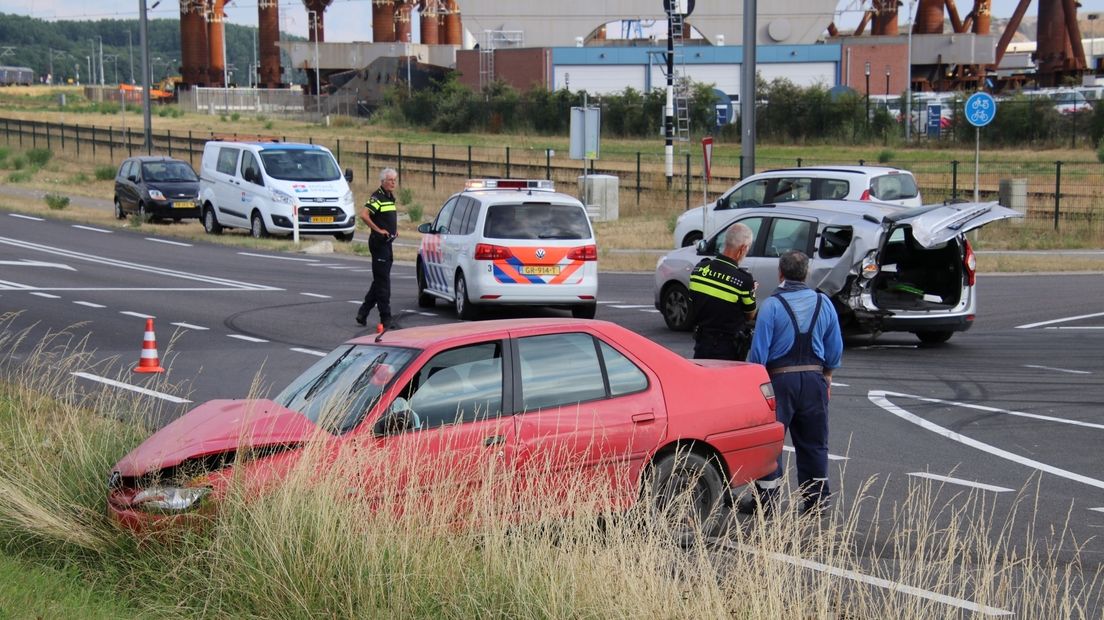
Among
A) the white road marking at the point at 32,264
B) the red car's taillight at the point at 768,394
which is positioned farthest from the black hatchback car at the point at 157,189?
the red car's taillight at the point at 768,394

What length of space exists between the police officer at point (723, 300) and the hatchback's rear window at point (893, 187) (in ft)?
41.7

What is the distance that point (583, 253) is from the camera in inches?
685

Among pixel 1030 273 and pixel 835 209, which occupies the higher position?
pixel 835 209

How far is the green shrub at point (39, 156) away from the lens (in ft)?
192

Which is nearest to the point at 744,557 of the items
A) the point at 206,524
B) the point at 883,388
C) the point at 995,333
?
the point at 206,524

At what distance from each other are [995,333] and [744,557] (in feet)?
40.7

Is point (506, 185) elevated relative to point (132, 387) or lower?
elevated

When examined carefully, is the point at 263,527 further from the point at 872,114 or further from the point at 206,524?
the point at 872,114

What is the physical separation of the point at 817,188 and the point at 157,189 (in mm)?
20354

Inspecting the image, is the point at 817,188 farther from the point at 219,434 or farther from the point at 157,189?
the point at 157,189

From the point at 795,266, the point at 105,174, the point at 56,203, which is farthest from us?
the point at 105,174

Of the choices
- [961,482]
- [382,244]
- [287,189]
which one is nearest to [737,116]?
[287,189]

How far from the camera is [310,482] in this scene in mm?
6363

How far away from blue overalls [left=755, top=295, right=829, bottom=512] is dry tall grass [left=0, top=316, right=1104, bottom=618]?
0.85 m
